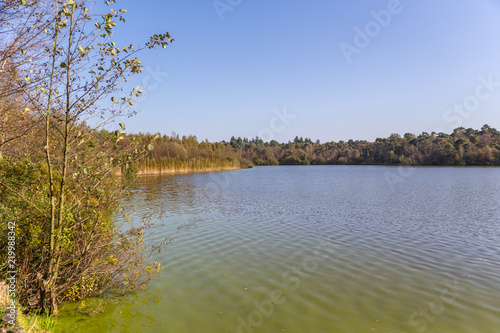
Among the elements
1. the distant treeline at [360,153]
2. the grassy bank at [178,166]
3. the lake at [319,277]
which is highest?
the distant treeline at [360,153]

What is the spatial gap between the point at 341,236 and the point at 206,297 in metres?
5.61

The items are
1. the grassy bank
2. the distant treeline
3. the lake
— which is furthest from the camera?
the distant treeline

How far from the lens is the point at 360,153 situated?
318 ft

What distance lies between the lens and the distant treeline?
54.5 m

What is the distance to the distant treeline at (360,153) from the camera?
179 ft

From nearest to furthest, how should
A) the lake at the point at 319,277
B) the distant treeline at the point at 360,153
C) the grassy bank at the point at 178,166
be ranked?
1. the lake at the point at 319,277
2. the grassy bank at the point at 178,166
3. the distant treeline at the point at 360,153

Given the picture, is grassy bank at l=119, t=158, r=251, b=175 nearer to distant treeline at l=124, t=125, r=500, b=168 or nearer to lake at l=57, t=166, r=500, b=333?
distant treeline at l=124, t=125, r=500, b=168

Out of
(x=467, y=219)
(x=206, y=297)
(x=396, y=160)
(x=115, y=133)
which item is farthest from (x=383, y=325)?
(x=396, y=160)

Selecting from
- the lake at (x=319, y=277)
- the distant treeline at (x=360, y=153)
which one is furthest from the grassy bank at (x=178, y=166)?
the lake at (x=319, y=277)

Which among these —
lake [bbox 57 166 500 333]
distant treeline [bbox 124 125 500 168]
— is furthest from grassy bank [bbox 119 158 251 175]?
lake [bbox 57 166 500 333]

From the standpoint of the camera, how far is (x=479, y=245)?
8.36m

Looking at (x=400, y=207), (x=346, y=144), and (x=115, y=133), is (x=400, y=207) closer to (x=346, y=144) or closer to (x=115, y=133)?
(x=115, y=133)

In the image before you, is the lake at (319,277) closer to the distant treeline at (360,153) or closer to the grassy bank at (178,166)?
the grassy bank at (178,166)

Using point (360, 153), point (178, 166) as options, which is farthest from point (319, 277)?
point (360, 153)
